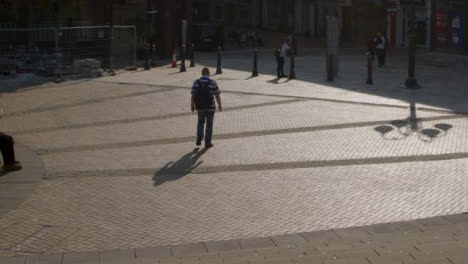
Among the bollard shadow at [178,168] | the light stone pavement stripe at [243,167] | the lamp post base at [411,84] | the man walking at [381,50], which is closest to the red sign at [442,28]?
the man walking at [381,50]

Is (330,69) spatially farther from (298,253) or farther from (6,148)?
(298,253)

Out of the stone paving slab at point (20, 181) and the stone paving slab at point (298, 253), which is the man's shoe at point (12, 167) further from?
the stone paving slab at point (298, 253)

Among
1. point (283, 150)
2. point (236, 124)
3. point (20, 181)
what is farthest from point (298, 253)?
point (236, 124)

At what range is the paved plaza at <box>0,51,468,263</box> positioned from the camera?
10.1m

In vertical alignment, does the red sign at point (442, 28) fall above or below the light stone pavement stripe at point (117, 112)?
above

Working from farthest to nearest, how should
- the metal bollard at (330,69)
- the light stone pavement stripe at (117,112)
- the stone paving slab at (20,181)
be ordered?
the metal bollard at (330,69) → the light stone pavement stripe at (117,112) → the stone paving slab at (20,181)

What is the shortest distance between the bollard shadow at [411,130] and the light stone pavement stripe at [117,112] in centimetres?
447

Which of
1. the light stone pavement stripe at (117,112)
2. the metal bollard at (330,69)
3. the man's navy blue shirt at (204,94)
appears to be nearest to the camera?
the man's navy blue shirt at (204,94)

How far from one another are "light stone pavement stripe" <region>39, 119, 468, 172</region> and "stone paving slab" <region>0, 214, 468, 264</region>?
4.57 m

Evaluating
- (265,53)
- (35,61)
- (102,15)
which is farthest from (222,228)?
(265,53)

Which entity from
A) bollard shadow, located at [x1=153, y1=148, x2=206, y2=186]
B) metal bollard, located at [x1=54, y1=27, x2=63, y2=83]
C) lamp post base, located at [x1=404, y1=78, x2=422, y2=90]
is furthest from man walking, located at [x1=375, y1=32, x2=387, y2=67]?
bollard shadow, located at [x1=153, y1=148, x2=206, y2=186]

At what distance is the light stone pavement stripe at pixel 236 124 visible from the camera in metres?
16.2

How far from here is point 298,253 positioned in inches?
346

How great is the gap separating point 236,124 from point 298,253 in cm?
917
